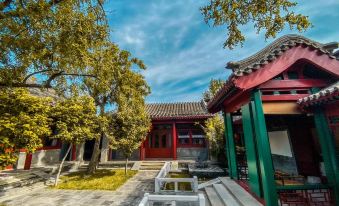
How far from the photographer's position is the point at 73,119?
961 cm

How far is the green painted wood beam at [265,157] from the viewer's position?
4168 millimetres

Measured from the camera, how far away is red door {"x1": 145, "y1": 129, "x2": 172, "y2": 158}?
52.3ft

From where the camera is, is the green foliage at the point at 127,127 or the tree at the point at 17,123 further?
the green foliage at the point at 127,127

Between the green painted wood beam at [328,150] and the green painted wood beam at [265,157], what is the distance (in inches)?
61.0

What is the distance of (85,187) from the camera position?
A: 28.7 ft

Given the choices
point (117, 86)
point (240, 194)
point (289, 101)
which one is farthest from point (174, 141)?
point (289, 101)

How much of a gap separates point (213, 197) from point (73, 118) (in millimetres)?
8035

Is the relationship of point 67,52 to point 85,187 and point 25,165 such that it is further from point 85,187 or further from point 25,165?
point 25,165

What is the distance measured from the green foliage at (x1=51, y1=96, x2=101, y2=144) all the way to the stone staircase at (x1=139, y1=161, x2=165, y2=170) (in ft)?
17.2

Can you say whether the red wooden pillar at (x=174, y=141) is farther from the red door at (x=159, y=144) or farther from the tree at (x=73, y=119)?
the tree at (x=73, y=119)

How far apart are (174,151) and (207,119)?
3893 millimetres

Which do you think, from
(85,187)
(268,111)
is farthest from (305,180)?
(85,187)

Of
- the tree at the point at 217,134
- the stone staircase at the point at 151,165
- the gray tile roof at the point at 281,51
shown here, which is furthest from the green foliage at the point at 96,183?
the gray tile roof at the point at 281,51

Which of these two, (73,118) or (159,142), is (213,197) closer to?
(73,118)
